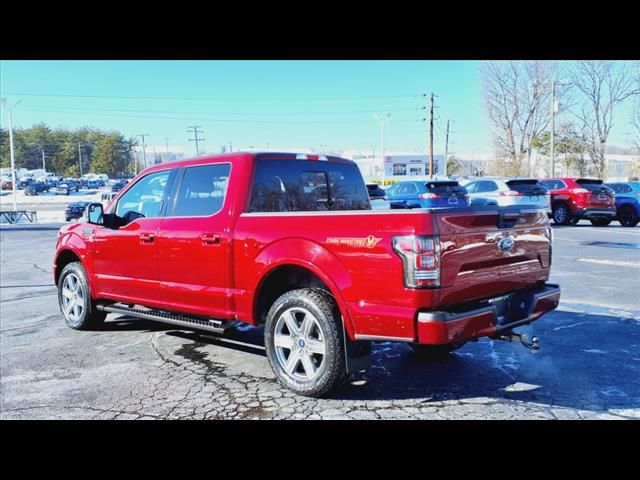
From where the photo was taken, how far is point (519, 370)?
4.64 metres

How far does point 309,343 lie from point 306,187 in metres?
1.66

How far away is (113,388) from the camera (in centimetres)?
445

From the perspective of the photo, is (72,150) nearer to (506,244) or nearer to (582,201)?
(582,201)

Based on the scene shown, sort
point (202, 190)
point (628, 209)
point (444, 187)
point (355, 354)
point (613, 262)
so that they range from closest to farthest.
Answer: point (355, 354)
point (202, 190)
point (613, 262)
point (444, 187)
point (628, 209)

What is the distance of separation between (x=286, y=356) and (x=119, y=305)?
255 centimetres

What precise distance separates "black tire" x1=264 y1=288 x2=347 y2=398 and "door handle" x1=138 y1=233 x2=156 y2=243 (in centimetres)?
169

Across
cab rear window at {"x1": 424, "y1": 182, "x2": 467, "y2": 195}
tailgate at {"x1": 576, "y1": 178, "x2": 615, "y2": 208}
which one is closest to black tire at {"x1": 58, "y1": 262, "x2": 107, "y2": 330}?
cab rear window at {"x1": 424, "y1": 182, "x2": 467, "y2": 195}

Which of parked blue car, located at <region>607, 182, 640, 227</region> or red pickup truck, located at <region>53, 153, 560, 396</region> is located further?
parked blue car, located at <region>607, 182, 640, 227</region>

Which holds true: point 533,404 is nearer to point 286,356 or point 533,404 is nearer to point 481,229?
point 481,229

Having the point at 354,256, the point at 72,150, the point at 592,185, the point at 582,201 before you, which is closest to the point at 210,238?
the point at 354,256

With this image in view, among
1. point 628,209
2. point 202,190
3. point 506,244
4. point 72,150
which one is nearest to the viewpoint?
point 506,244

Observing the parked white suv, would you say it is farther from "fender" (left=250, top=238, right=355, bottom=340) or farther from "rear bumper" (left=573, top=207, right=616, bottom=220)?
"fender" (left=250, top=238, right=355, bottom=340)

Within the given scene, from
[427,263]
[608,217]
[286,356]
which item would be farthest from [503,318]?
[608,217]

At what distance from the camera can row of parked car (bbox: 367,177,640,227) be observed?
17.8 m
